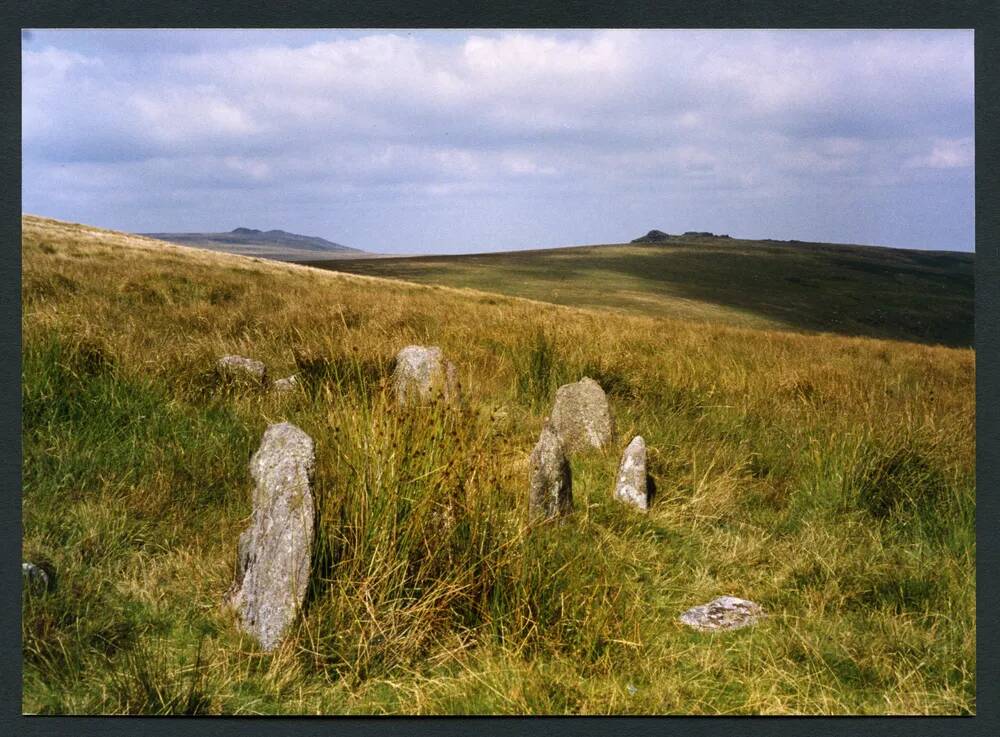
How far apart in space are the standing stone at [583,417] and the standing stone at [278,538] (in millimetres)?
2969

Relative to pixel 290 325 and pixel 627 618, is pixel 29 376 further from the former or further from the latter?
pixel 627 618

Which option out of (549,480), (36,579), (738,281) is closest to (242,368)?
(36,579)

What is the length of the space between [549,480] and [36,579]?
2.80 metres

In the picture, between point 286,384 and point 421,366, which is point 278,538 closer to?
Answer: point 421,366

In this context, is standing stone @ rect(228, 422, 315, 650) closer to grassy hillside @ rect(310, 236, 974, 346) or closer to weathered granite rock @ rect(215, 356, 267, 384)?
weathered granite rock @ rect(215, 356, 267, 384)

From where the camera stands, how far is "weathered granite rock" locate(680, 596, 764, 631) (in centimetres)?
380

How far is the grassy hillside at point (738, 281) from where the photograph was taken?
16.9 meters

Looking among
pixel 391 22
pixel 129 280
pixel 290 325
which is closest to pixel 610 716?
pixel 391 22

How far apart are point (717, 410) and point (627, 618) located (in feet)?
13.6

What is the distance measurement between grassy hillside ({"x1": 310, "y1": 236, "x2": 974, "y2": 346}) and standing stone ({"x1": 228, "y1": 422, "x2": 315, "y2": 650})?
4429mm

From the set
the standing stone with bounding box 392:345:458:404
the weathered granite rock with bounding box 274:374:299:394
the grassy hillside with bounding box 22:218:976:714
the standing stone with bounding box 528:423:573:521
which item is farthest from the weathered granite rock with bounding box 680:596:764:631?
the weathered granite rock with bounding box 274:374:299:394

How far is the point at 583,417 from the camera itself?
6137 millimetres

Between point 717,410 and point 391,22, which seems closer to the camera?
point 391,22

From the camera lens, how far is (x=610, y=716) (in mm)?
3289
